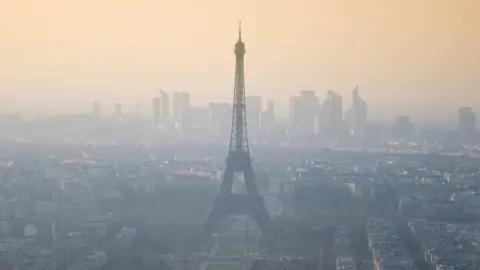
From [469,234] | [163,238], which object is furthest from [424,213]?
[163,238]

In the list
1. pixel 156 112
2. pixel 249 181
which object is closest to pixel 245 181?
pixel 249 181

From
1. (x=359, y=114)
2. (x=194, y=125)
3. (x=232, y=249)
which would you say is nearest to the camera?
(x=232, y=249)

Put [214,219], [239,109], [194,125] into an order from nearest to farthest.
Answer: [214,219] → [239,109] → [194,125]

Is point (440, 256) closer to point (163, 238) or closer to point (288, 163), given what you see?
point (163, 238)

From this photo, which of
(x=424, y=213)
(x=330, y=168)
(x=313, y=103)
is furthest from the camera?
(x=313, y=103)

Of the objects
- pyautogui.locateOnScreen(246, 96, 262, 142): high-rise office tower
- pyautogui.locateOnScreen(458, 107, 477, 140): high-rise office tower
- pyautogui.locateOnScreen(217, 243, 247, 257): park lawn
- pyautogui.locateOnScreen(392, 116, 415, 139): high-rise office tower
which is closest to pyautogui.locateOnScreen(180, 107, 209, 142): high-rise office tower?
pyautogui.locateOnScreen(246, 96, 262, 142): high-rise office tower

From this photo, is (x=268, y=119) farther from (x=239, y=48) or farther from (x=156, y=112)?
(x=239, y=48)
